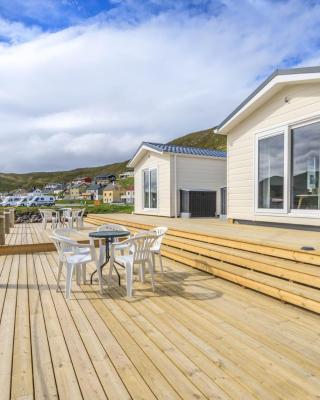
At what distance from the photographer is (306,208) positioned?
5469 mm

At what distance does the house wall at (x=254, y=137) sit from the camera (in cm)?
542

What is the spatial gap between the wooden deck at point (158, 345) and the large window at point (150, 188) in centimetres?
763

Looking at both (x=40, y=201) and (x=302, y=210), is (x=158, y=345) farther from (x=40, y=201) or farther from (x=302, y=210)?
(x=40, y=201)

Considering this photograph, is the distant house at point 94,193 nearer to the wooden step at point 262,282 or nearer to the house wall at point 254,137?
the house wall at point 254,137

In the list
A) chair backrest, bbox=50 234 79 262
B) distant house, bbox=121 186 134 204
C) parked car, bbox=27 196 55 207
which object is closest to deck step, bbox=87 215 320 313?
chair backrest, bbox=50 234 79 262

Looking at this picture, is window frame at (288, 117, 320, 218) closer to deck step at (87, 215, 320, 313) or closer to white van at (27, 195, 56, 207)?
deck step at (87, 215, 320, 313)

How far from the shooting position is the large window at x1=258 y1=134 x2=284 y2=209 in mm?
5988

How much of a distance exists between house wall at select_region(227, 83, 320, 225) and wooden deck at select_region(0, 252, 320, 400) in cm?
322

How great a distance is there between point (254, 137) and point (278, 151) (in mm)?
882

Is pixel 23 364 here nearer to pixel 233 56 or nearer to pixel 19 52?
pixel 19 52

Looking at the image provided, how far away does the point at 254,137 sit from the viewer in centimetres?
675

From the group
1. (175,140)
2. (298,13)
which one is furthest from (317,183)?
(175,140)

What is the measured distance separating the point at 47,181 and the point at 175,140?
65144 millimetres

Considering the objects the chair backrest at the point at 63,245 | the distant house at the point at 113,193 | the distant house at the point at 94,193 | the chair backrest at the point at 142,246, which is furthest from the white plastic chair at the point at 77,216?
the distant house at the point at 94,193
